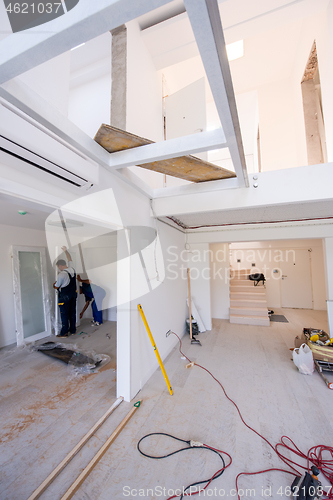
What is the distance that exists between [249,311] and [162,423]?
418 cm

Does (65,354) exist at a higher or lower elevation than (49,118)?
lower

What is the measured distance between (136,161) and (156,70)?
330cm

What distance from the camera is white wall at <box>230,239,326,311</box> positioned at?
267 inches

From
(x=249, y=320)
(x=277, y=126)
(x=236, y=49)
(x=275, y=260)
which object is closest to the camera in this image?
(x=236, y=49)

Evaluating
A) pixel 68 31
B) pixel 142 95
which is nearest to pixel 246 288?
pixel 142 95

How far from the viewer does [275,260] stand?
24.4 feet

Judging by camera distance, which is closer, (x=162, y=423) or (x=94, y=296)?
(x=162, y=423)

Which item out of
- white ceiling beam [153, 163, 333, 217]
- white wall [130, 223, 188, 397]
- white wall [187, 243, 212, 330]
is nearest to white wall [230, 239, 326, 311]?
white wall [187, 243, 212, 330]

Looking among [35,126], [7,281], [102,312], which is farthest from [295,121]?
[7,281]

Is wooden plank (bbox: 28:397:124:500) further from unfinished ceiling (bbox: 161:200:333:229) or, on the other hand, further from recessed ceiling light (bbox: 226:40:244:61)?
recessed ceiling light (bbox: 226:40:244:61)

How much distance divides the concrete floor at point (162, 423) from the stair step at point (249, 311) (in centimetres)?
205

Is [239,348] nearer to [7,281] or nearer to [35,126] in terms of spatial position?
[35,126]

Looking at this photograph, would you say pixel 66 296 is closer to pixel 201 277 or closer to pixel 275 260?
pixel 201 277

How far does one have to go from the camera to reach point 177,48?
12.0 feet
